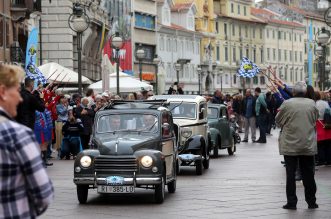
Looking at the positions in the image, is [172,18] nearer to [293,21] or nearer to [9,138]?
[293,21]

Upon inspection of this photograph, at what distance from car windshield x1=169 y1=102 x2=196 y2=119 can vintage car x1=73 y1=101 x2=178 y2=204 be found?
7142 mm

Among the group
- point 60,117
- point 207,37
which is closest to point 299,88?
point 60,117

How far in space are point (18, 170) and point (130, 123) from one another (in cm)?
1154

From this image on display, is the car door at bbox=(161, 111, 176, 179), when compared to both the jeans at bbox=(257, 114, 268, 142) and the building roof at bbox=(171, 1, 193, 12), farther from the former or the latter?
the building roof at bbox=(171, 1, 193, 12)

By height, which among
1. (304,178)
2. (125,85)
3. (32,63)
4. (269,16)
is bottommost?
(304,178)

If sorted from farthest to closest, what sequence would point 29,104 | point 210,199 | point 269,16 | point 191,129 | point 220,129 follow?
point 269,16 < point 220,129 < point 191,129 < point 29,104 < point 210,199

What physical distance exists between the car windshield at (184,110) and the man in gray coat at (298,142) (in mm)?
9935

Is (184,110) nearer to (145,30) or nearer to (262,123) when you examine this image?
(262,123)

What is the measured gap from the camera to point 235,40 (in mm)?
142625

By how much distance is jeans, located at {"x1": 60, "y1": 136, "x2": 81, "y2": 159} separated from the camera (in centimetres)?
2792

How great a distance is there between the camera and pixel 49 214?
48.9 ft

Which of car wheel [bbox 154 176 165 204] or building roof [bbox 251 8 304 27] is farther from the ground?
building roof [bbox 251 8 304 27]

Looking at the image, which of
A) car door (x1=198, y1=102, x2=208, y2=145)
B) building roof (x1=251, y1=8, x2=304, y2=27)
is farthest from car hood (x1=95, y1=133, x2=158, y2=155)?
building roof (x1=251, y1=8, x2=304, y2=27)

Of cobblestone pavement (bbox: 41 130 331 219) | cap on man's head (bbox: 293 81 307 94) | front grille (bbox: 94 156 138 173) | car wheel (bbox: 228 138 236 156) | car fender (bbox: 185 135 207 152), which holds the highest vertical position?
cap on man's head (bbox: 293 81 307 94)
